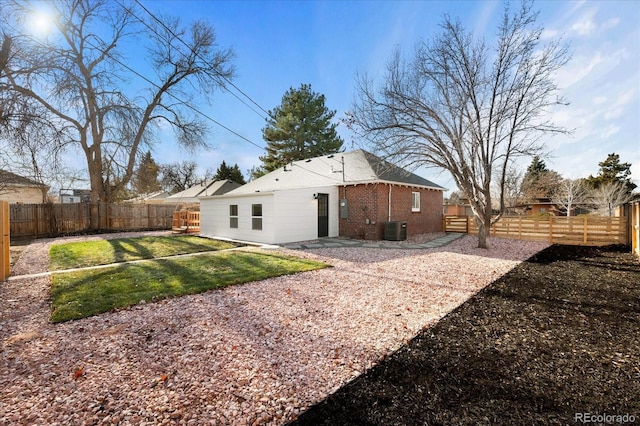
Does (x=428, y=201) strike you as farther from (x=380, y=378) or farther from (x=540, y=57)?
(x=380, y=378)

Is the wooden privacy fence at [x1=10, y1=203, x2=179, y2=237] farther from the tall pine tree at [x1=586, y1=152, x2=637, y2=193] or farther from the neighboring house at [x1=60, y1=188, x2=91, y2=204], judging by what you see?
the tall pine tree at [x1=586, y1=152, x2=637, y2=193]

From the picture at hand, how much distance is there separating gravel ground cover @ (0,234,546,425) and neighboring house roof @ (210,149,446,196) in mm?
7406

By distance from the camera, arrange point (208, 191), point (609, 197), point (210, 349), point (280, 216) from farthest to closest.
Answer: point (208, 191) < point (609, 197) < point (280, 216) < point (210, 349)

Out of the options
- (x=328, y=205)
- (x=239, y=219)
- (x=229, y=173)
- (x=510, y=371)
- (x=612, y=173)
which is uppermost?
(x=229, y=173)

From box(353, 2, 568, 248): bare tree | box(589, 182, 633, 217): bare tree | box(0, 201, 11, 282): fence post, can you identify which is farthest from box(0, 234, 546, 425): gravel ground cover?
box(589, 182, 633, 217): bare tree

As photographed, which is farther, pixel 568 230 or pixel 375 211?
pixel 375 211

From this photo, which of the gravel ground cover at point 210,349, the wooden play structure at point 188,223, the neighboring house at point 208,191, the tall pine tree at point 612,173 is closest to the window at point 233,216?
the wooden play structure at point 188,223

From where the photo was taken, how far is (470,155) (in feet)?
33.6

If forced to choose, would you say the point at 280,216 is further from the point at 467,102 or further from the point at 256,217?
the point at 467,102

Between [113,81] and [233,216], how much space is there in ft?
39.4

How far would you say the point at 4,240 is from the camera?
610 cm

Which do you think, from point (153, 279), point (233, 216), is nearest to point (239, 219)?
point (233, 216)

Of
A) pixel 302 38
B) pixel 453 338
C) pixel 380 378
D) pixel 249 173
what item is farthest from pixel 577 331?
pixel 249 173

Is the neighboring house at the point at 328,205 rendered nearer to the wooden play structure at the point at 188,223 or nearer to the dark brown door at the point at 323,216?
the dark brown door at the point at 323,216
